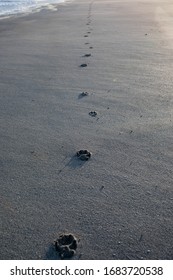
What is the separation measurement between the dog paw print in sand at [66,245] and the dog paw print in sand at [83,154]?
124 centimetres

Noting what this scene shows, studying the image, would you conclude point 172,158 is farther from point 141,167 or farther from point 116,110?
point 116,110

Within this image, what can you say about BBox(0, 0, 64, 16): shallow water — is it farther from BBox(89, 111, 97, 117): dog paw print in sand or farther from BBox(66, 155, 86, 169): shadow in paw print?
BBox(66, 155, 86, 169): shadow in paw print

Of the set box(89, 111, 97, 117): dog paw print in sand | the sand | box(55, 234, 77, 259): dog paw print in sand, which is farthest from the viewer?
box(89, 111, 97, 117): dog paw print in sand

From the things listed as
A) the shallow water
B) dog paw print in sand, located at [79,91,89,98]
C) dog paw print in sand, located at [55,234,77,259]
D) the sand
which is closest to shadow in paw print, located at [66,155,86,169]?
the sand

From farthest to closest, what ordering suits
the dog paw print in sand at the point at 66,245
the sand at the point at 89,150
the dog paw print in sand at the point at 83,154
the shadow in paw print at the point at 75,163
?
the dog paw print in sand at the point at 83,154 → the shadow in paw print at the point at 75,163 → the sand at the point at 89,150 → the dog paw print in sand at the point at 66,245

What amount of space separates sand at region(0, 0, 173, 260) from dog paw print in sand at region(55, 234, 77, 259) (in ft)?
0.14

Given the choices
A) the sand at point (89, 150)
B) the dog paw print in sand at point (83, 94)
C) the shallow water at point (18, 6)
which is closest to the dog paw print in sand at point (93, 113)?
the sand at point (89, 150)

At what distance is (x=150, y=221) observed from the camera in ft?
10.5

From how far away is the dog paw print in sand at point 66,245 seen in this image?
2910mm

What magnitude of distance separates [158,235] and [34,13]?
16.7 meters

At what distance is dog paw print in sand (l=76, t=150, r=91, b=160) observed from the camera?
13.7ft

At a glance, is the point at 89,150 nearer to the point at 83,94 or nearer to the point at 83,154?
the point at 83,154

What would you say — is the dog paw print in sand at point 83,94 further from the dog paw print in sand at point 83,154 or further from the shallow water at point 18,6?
the shallow water at point 18,6

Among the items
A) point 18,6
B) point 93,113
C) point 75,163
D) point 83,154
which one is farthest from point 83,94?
point 18,6
